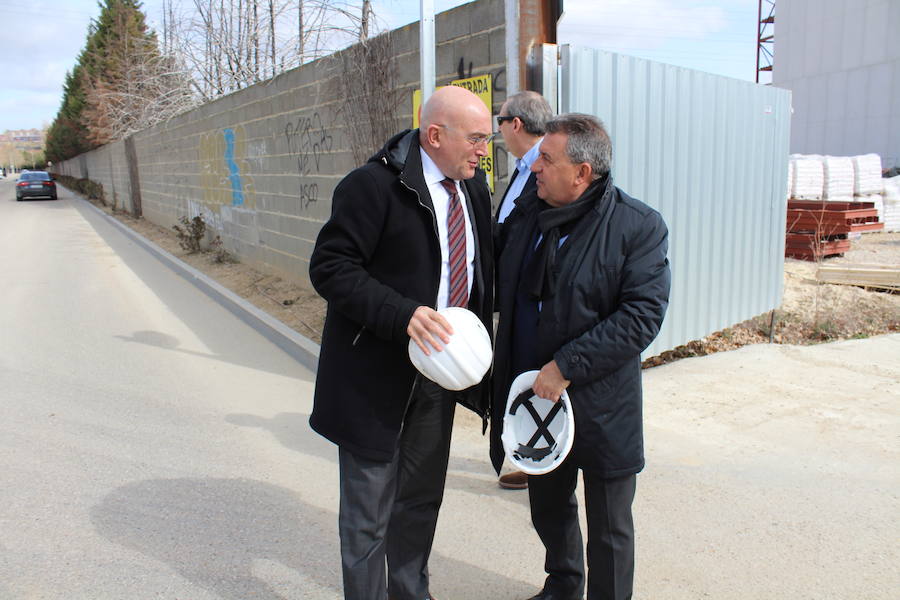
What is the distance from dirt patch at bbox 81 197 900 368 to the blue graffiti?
3.89 feet

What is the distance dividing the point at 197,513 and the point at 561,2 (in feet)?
12.6

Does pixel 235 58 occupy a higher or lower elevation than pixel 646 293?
higher

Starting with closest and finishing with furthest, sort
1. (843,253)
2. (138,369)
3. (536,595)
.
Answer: (536,595), (138,369), (843,253)

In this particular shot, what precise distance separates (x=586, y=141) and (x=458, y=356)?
2.63ft

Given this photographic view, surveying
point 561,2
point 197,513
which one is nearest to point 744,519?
point 197,513

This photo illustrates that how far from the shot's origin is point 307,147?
858 cm

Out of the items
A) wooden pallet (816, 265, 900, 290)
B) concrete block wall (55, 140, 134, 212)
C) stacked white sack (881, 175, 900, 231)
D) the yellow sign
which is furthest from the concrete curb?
stacked white sack (881, 175, 900, 231)

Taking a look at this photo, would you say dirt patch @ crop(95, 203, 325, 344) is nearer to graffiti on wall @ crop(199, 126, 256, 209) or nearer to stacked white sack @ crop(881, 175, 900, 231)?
graffiti on wall @ crop(199, 126, 256, 209)

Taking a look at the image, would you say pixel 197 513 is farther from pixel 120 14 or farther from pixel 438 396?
pixel 120 14

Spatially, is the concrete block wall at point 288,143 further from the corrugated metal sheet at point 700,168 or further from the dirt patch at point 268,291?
the corrugated metal sheet at point 700,168

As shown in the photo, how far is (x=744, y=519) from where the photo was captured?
337cm

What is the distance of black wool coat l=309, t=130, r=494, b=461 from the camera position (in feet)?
7.36

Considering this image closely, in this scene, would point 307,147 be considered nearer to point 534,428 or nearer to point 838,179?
point 534,428

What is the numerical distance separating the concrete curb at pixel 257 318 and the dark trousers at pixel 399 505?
11.0 ft
